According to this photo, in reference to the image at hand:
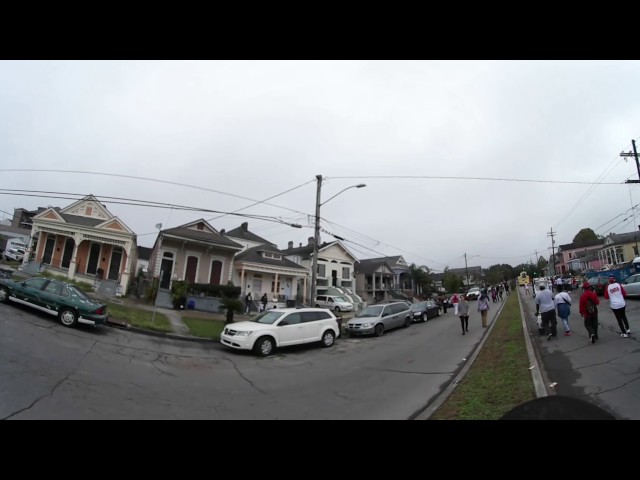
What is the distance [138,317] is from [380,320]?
1111cm

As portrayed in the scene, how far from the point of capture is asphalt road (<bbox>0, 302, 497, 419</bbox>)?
555 cm

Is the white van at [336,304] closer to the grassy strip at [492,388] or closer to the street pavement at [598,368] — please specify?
the street pavement at [598,368]

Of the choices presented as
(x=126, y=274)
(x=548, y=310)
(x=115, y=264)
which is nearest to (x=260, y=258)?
(x=126, y=274)

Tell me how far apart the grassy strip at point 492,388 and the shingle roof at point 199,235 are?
20.5 metres

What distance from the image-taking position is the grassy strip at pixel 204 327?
43.4ft

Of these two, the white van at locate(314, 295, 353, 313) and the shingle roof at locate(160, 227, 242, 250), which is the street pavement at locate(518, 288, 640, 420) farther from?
the shingle roof at locate(160, 227, 242, 250)

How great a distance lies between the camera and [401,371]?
349 inches

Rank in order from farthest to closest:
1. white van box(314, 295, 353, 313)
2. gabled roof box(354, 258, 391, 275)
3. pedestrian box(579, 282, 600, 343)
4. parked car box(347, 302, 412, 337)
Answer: gabled roof box(354, 258, 391, 275) → white van box(314, 295, 353, 313) → parked car box(347, 302, 412, 337) → pedestrian box(579, 282, 600, 343)

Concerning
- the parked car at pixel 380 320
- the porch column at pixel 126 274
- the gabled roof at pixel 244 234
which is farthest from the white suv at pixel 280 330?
the gabled roof at pixel 244 234

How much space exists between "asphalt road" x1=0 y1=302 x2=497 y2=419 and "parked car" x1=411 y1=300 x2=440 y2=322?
960 centimetres

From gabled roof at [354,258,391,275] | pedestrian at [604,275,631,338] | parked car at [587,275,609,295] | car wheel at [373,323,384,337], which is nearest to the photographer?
pedestrian at [604,275,631,338]

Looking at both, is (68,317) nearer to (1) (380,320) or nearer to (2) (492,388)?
(2) (492,388)

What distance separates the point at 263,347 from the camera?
37.4 feet

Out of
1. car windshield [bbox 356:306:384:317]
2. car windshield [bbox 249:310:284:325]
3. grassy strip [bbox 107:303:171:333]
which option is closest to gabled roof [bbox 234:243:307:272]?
grassy strip [bbox 107:303:171:333]
